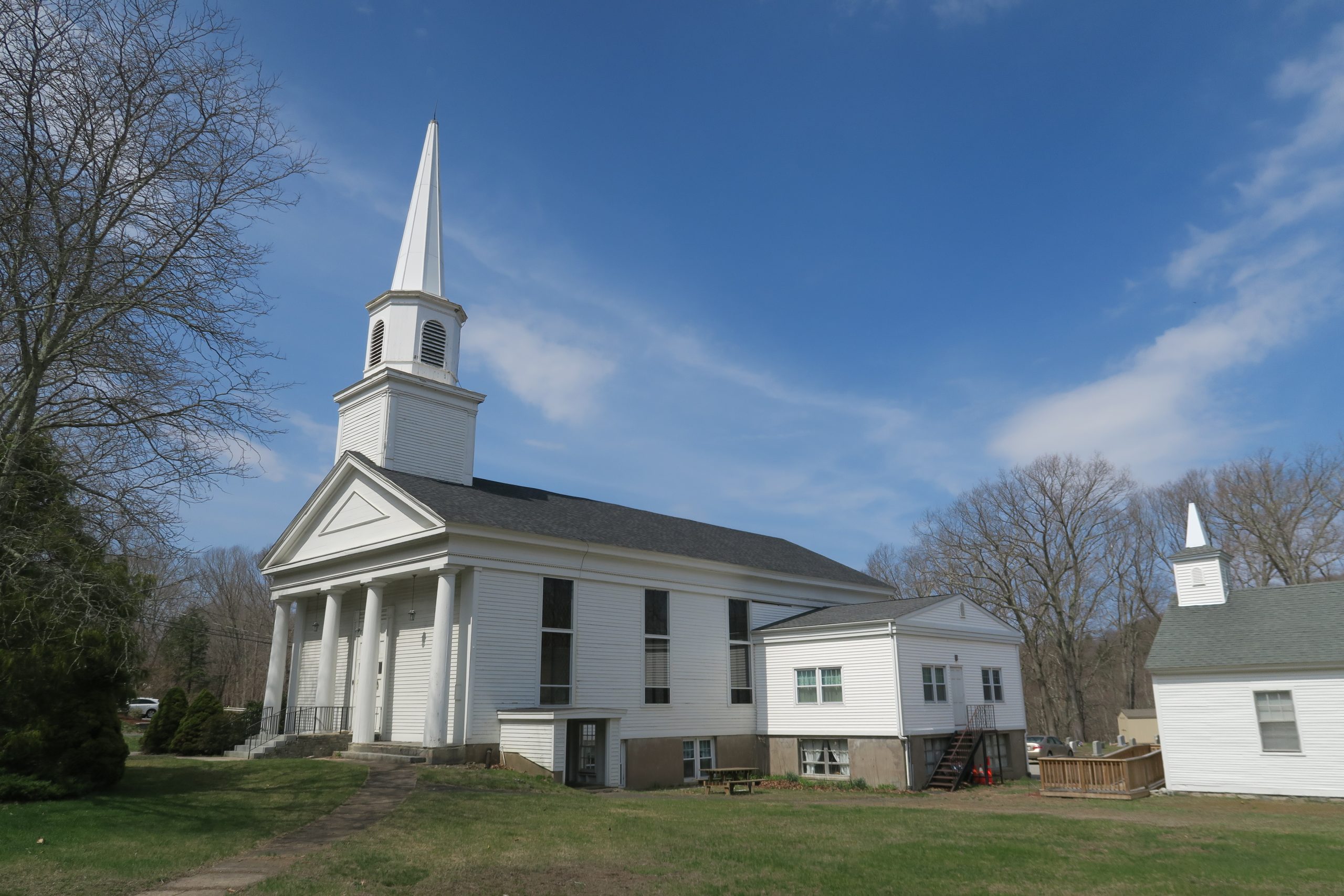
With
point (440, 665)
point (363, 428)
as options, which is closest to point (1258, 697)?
point (440, 665)

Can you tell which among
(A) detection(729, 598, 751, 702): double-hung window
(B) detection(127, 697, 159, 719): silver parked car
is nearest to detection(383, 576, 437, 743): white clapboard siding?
(A) detection(729, 598, 751, 702): double-hung window

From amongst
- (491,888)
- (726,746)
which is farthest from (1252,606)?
(491,888)

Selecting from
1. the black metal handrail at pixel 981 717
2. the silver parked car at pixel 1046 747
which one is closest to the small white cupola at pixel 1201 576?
the black metal handrail at pixel 981 717

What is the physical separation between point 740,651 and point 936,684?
666 cm

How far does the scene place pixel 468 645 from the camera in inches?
917

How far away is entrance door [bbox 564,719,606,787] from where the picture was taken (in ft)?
81.6

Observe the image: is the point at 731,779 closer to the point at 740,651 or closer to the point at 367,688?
the point at 740,651

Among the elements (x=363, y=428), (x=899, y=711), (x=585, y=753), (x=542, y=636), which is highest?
(x=363, y=428)

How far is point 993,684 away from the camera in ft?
99.8

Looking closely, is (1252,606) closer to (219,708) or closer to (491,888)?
(491,888)

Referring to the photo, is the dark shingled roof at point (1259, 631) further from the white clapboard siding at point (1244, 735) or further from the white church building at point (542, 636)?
the white church building at point (542, 636)

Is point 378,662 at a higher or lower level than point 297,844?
higher

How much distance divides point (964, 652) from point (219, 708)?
24727 mm

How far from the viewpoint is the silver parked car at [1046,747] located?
1734 inches
